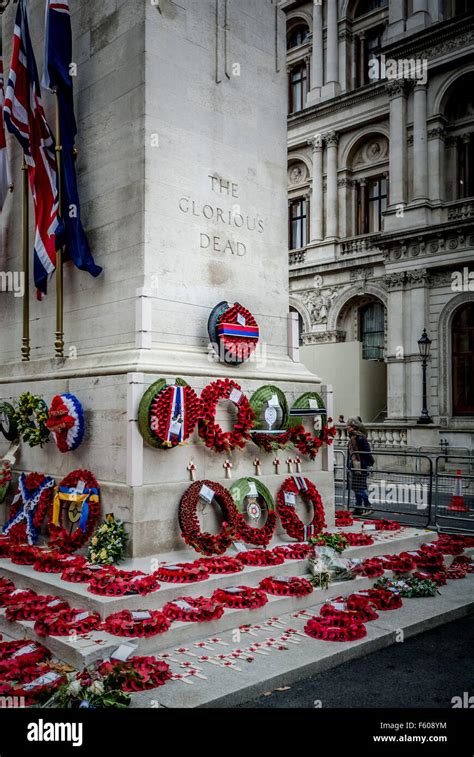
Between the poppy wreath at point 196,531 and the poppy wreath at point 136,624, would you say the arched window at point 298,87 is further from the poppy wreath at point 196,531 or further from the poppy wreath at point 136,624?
the poppy wreath at point 136,624

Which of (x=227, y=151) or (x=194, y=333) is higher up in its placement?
(x=227, y=151)

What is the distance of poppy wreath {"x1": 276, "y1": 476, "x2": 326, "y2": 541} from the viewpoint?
950 cm

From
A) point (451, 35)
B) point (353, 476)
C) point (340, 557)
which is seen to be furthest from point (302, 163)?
point (340, 557)

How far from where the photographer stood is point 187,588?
7168 millimetres

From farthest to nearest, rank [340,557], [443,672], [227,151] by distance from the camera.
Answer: [227,151] < [340,557] < [443,672]

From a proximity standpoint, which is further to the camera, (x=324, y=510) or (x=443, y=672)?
(x=324, y=510)

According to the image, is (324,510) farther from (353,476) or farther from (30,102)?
(30,102)

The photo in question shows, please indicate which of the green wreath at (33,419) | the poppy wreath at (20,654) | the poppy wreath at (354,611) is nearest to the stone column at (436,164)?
the green wreath at (33,419)

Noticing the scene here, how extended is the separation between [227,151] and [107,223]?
2.09 metres

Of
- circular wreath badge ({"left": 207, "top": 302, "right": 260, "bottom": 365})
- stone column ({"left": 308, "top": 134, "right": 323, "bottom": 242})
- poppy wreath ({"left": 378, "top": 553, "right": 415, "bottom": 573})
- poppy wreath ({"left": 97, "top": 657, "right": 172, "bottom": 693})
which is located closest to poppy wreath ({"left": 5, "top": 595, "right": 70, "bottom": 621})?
poppy wreath ({"left": 97, "top": 657, "right": 172, "bottom": 693})

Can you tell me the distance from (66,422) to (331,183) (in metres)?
28.7

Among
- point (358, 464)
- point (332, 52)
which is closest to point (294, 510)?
point (358, 464)

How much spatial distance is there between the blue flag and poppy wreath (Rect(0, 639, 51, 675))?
16.0 ft
